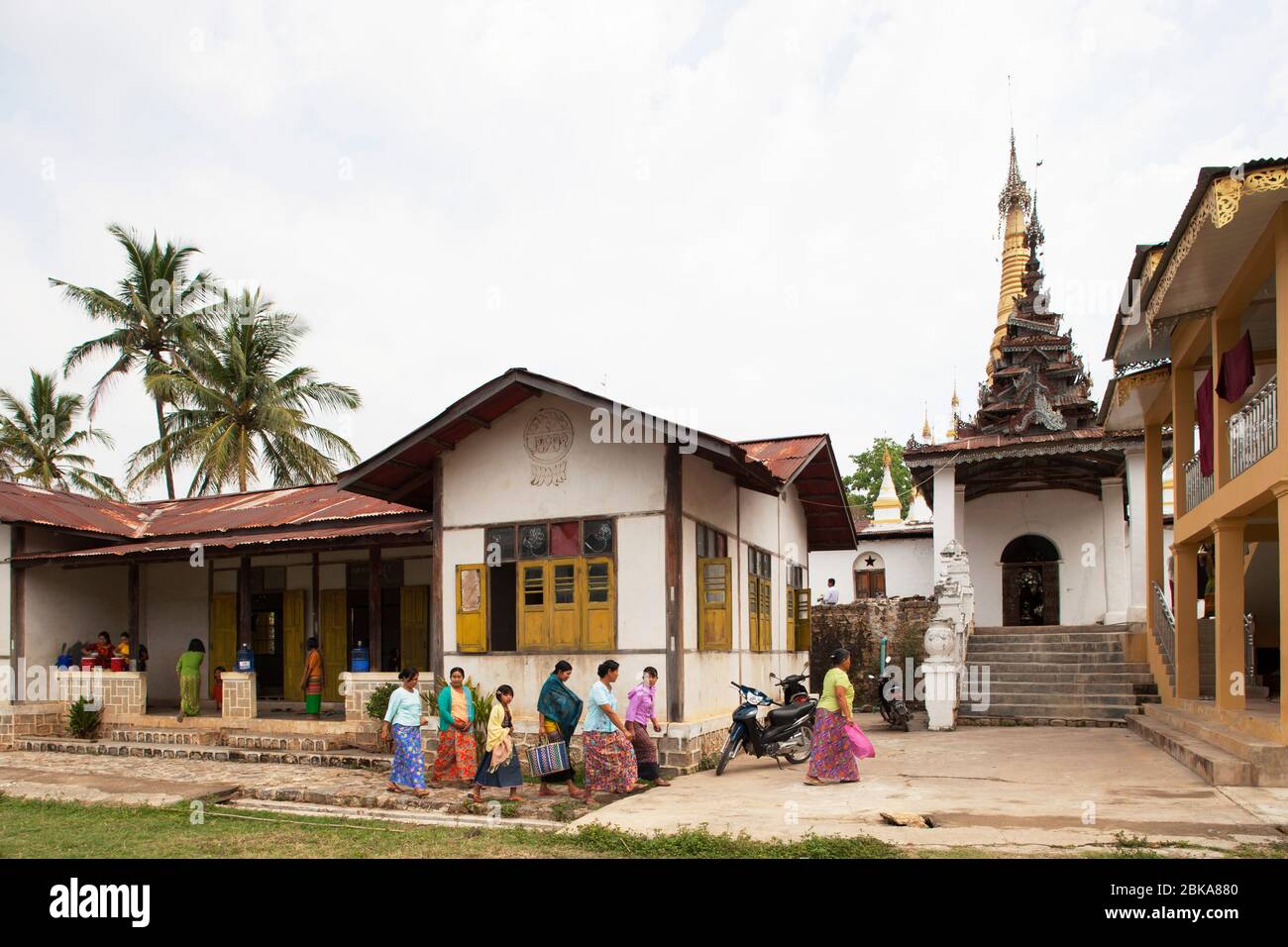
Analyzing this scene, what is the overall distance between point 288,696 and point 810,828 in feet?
38.8

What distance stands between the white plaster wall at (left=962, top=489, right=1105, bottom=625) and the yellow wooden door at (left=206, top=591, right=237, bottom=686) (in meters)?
14.8

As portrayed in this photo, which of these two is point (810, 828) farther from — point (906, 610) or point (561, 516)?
point (906, 610)

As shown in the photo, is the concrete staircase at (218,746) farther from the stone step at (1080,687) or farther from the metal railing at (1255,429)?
the metal railing at (1255,429)

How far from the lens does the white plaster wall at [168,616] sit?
17938 mm

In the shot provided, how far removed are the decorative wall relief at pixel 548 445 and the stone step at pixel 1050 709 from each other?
7.87m

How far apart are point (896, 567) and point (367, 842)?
65.0 ft

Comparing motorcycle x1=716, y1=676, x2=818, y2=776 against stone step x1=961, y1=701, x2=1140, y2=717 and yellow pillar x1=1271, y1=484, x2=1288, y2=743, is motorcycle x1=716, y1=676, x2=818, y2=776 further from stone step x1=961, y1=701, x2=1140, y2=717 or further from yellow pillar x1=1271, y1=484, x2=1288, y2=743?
stone step x1=961, y1=701, x2=1140, y2=717

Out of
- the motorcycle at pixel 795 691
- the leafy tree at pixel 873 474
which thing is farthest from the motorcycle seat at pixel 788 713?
the leafy tree at pixel 873 474

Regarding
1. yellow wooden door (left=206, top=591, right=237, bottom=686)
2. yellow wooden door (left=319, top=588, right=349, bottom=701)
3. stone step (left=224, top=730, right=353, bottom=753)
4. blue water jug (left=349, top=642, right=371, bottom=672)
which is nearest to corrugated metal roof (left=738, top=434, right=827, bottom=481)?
blue water jug (left=349, top=642, right=371, bottom=672)

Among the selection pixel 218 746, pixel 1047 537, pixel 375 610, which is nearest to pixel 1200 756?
pixel 375 610

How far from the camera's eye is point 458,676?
33.4ft

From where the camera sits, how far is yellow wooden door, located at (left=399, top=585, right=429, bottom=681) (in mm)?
15977

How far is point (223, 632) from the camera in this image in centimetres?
1750
